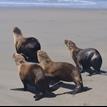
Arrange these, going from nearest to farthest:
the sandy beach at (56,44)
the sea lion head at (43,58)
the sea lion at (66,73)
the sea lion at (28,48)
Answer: the sandy beach at (56,44)
the sea lion at (66,73)
the sea lion head at (43,58)
the sea lion at (28,48)

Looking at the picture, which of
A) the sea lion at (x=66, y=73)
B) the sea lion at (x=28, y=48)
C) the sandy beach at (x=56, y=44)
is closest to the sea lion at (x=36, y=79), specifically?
the sandy beach at (x=56, y=44)

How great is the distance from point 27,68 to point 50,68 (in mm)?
426

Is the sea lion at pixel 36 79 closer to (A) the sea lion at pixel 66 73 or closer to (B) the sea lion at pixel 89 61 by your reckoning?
(A) the sea lion at pixel 66 73

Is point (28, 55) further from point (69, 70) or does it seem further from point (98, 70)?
point (69, 70)

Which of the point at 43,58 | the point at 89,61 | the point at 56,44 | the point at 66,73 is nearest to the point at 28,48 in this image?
the point at 89,61

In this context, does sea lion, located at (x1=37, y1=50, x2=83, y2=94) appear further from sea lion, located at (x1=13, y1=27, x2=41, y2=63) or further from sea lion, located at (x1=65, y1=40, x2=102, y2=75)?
sea lion, located at (x1=13, y1=27, x2=41, y2=63)

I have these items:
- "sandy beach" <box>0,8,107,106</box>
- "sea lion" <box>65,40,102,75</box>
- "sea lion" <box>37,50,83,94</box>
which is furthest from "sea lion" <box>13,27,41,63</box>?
"sea lion" <box>37,50,83,94</box>

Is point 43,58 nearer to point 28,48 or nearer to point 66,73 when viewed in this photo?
point 66,73

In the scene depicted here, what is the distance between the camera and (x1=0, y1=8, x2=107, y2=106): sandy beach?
7.65 m

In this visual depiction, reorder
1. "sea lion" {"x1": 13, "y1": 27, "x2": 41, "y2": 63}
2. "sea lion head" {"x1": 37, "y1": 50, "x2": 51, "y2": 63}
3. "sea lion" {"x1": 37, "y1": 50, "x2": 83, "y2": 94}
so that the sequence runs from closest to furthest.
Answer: "sea lion" {"x1": 37, "y1": 50, "x2": 83, "y2": 94}
"sea lion head" {"x1": 37, "y1": 50, "x2": 51, "y2": 63}
"sea lion" {"x1": 13, "y1": 27, "x2": 41, "y2": 63}

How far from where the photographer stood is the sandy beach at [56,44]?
765cm

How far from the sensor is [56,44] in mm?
13469

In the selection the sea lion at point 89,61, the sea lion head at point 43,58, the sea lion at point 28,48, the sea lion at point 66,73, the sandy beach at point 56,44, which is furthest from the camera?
the sea lion at point 28,48

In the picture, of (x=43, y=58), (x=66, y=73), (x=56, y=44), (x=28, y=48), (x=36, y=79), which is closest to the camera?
(x=36, y=79)
